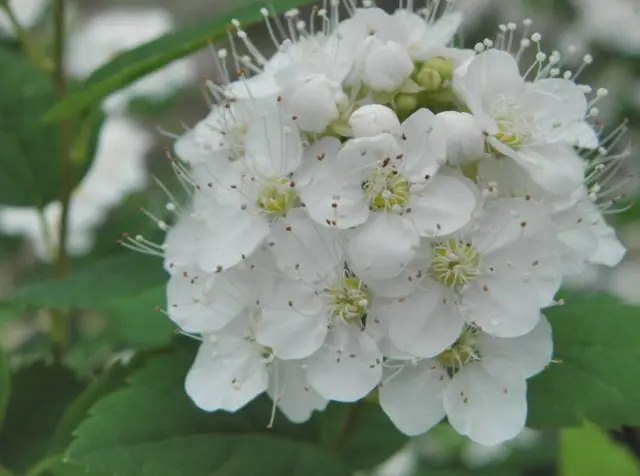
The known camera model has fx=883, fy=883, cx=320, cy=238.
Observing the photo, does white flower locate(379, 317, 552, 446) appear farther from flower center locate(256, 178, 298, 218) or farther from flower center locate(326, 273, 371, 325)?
flower center locate(256, 178, 298, 218)

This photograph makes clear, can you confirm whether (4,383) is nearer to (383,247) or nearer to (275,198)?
(275,198)

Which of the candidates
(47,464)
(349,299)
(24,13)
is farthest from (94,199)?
(349,299)

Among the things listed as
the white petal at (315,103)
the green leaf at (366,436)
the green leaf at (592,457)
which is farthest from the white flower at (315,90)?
the green leaf at (592,457)

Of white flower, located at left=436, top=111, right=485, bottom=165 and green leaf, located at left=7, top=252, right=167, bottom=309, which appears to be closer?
white flower, located at left=436, top=111, right=485, bottom=165

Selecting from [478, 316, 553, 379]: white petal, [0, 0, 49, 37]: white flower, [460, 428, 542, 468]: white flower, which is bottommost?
[460, 428, 542, 468]: white flower

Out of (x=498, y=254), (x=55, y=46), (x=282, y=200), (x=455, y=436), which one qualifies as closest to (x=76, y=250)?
(x=55, y=46)

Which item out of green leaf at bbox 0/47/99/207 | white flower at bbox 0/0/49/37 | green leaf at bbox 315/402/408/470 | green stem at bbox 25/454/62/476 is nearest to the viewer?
green stem at bbox 25/454/62/476

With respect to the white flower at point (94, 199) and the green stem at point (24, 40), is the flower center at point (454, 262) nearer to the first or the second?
the green stem at point (24, 40)

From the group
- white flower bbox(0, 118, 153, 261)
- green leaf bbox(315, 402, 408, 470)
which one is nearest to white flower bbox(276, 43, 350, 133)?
green leaf bbox(315, 402, 408, 470)

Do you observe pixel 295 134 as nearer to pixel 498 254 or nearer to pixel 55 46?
pixel 498 254
